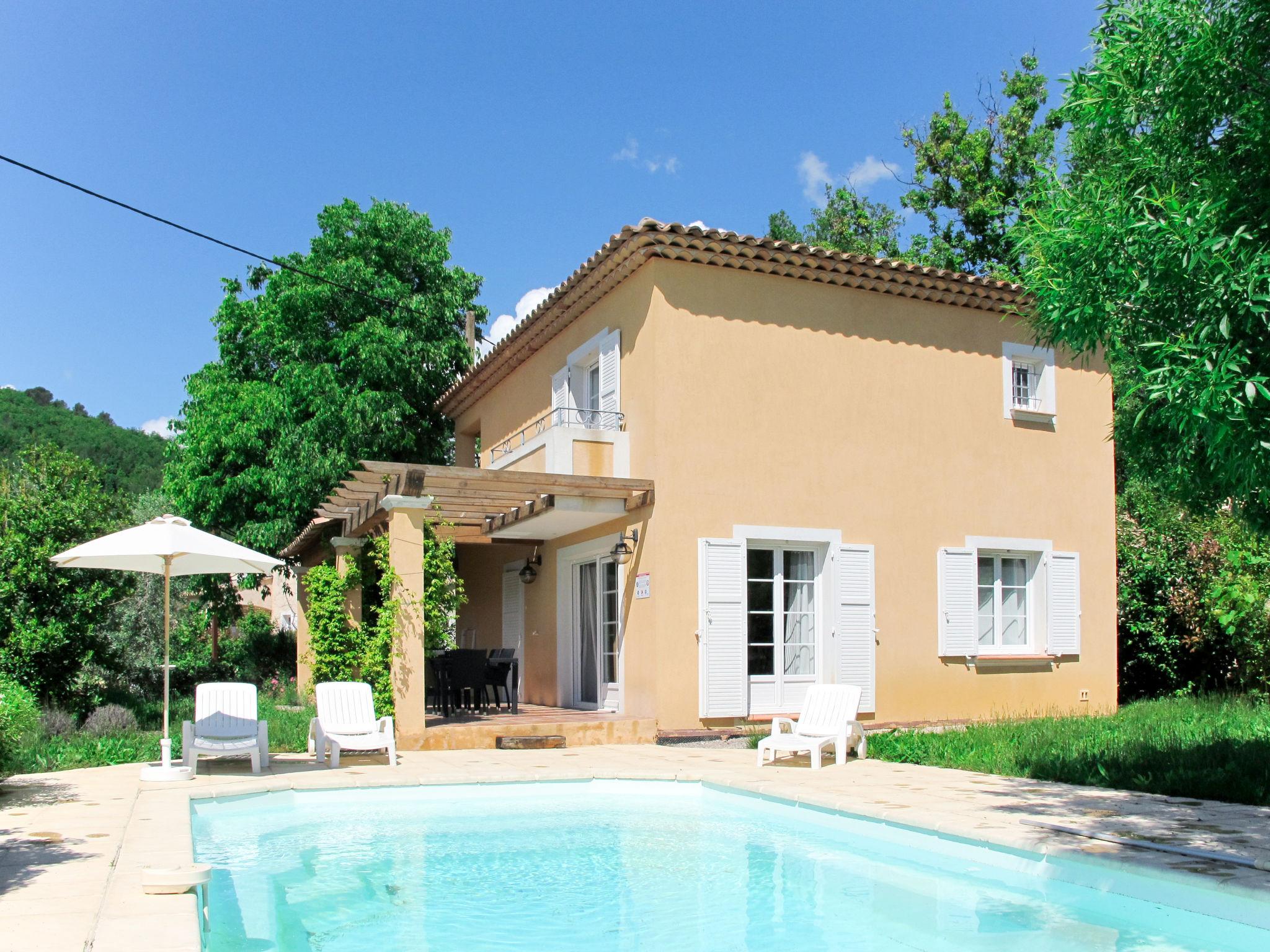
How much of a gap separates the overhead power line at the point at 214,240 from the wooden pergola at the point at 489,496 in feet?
17.7

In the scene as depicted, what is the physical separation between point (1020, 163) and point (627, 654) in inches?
754

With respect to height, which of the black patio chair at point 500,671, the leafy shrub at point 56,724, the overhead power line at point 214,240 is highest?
the overhead power line at point 214,240

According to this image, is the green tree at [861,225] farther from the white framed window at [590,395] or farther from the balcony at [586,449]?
the balcony at [586,449]

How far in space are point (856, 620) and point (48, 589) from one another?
9.88 meters

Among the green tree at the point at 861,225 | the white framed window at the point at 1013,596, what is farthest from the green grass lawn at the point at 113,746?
the green tree at the point at 861,225

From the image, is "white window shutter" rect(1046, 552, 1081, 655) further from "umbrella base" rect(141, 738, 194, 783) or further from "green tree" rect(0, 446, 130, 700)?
"green tree" rect(0, 446, 130, 700)

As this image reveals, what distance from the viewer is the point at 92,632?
13.2 meters

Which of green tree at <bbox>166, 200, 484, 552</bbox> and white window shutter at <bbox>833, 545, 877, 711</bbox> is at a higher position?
green tree at <bbox>166, 200, 484, 552</bbox>

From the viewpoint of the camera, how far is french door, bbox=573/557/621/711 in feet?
47.5

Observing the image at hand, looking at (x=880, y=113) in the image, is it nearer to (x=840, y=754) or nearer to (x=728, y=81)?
(x=728, y=81)

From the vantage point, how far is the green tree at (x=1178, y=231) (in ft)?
16.9

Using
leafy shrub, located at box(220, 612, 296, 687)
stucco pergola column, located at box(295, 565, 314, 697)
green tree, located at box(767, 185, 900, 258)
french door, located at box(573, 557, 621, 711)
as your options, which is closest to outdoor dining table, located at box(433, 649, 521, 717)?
french door, located at box(573, 557, 621, 711)

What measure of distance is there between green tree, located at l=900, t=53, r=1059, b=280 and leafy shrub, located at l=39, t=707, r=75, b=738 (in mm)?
21162

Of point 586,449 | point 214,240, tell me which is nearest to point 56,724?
point 586,449
